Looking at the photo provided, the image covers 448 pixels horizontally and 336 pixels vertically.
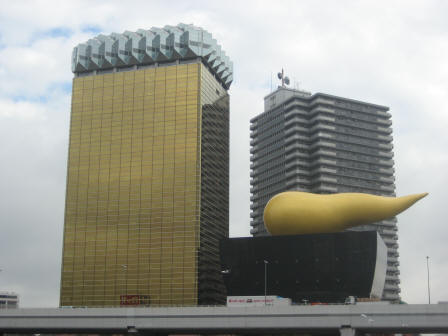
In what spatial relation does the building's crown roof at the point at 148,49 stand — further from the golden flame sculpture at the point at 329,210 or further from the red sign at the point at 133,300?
the golden flame sculpture at the point at 329,210

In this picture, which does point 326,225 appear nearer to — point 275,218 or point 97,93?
point 275,218

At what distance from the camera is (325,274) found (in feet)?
335

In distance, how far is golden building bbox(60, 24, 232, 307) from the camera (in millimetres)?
171875

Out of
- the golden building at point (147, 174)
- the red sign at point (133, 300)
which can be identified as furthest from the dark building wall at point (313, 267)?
the red sign at point (133, 300)

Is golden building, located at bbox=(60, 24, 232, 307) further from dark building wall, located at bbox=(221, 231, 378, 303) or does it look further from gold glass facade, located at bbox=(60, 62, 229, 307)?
dark building wall, located at bbox=(221, 231, 378, 303)

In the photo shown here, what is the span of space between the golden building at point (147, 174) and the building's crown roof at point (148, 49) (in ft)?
0.95

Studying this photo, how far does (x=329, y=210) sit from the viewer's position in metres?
100

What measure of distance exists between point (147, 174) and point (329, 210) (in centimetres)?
8562

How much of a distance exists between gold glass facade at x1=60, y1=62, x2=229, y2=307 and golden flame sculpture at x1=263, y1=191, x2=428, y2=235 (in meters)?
70.5

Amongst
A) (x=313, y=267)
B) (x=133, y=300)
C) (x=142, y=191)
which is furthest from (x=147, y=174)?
(x=313, y=267)

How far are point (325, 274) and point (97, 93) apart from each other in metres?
106

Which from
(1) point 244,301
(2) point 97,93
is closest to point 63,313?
(1) point 244,301

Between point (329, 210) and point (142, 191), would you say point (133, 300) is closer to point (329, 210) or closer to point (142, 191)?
point (142, 191)

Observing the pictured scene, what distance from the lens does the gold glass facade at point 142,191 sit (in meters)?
171
